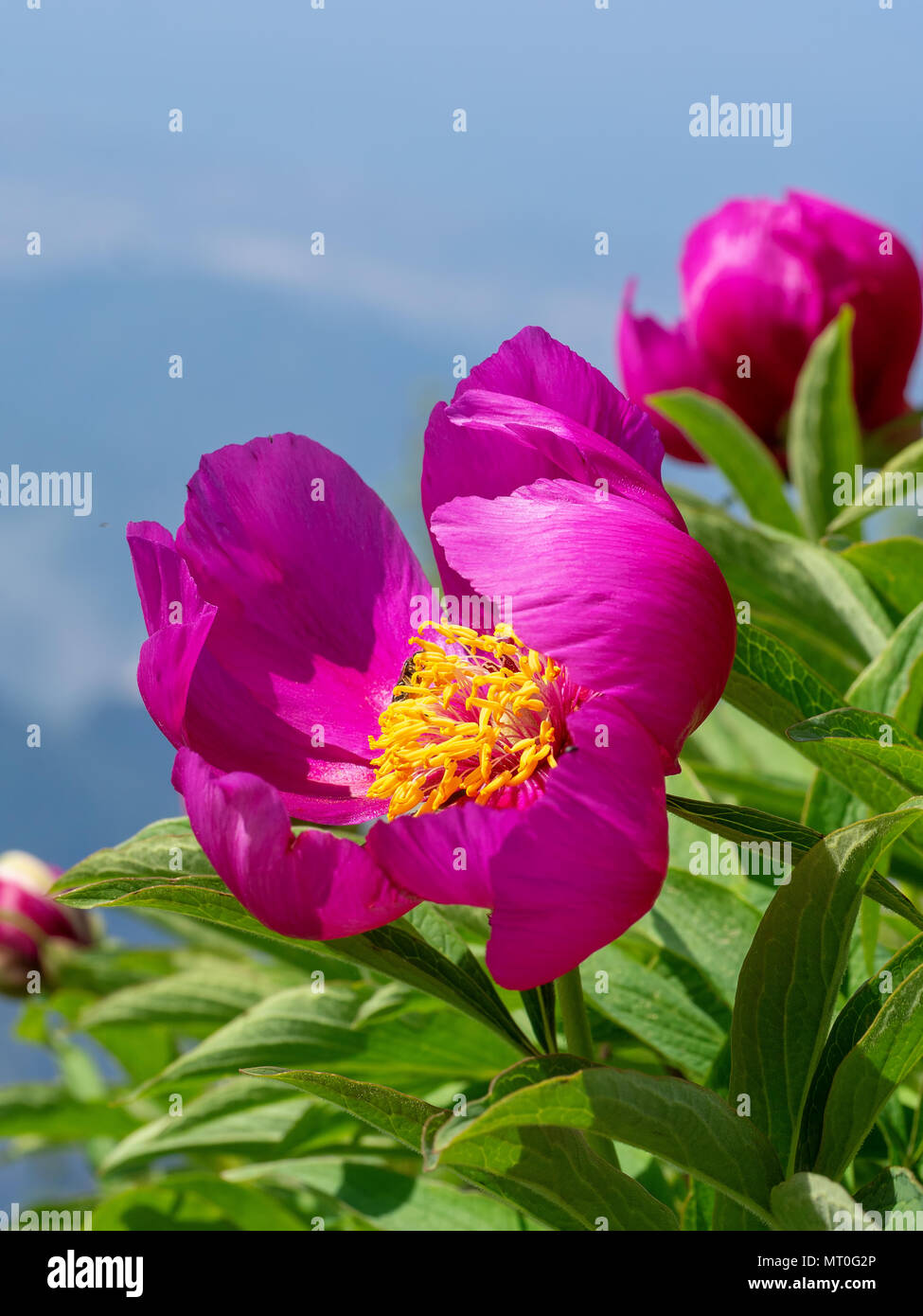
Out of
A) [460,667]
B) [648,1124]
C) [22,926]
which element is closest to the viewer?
[648,1124]

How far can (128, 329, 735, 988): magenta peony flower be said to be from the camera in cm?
52

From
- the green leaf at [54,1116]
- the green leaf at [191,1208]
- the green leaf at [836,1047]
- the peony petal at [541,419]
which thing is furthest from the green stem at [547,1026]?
the green leaf at [54,1116]

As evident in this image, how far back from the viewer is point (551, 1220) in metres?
0.58

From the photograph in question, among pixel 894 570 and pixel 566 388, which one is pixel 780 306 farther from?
→ pixel 566 388

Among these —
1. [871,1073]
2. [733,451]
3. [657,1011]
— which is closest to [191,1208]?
[657,1011]

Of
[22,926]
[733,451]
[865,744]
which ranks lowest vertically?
[22,926]

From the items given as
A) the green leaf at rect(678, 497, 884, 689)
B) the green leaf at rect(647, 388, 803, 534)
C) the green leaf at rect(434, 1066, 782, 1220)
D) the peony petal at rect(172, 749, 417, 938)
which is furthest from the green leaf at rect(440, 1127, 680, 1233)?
the green leaf at rect(647, 388, 803, 534)

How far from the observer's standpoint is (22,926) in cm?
175

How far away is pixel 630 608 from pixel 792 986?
183mm

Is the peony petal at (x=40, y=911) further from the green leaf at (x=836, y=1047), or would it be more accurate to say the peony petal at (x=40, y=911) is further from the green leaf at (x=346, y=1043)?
the green leaf at (x=836, y=1047)

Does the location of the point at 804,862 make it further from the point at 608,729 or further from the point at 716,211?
the point at 716,211

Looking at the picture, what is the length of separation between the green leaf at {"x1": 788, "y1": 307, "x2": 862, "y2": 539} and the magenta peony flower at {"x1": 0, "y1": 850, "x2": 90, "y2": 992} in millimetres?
1112

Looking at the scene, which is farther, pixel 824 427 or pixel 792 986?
pixel 824 427

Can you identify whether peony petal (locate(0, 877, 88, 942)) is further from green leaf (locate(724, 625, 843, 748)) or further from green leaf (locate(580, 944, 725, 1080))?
green leaf (locate(724, 625, 843, 748))
